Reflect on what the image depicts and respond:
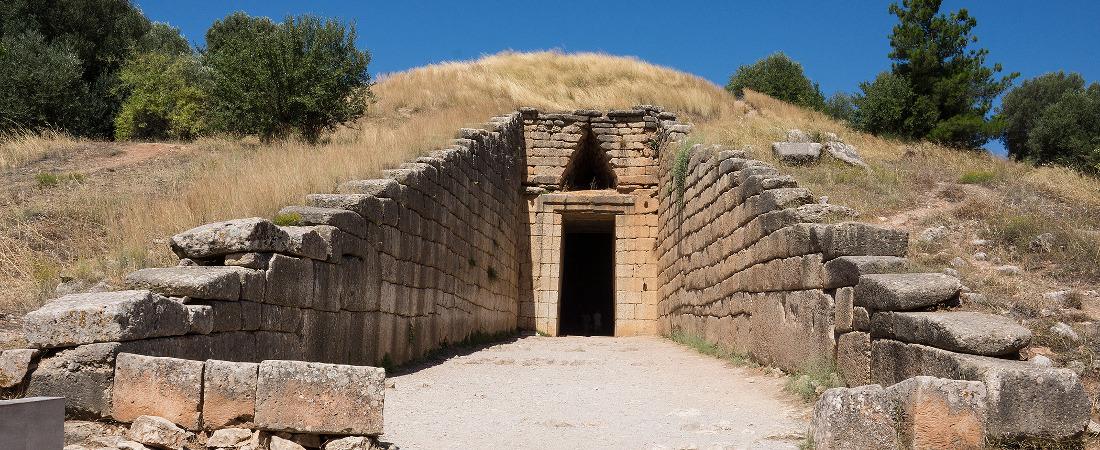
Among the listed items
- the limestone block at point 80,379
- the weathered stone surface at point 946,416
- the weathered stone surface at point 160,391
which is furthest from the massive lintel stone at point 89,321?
the weathered stone surface at point 946,416

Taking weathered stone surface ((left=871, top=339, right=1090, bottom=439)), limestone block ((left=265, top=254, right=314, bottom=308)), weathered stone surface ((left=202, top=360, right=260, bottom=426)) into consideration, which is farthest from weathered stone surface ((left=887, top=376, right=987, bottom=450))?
limestone block ((left=265, top=254, right=314, bottom=308))

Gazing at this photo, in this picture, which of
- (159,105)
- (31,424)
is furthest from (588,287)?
(31,424)

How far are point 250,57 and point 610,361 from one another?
939 cm

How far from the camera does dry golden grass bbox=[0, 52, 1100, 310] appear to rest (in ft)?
25.3

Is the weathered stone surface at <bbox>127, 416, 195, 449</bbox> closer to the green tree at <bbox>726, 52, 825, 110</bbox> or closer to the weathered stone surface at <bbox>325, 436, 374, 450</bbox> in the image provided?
the weathered stone surface at <bbox>325, 436, 374, 450</bbox>

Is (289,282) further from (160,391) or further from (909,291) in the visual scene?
(909,291)

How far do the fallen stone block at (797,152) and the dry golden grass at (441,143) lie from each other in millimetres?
228

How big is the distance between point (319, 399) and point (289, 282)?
2484mm

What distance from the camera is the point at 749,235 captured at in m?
9.12

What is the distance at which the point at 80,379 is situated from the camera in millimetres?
4352

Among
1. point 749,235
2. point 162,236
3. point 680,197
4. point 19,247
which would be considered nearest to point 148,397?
point 162,236

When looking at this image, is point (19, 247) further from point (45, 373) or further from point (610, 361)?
point (610, 361)

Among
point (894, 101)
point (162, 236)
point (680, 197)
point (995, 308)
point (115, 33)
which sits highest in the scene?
point (115, 33)

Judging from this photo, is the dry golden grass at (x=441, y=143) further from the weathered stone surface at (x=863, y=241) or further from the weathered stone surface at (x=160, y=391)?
the weathered stone surface at (x=863, y=241)
